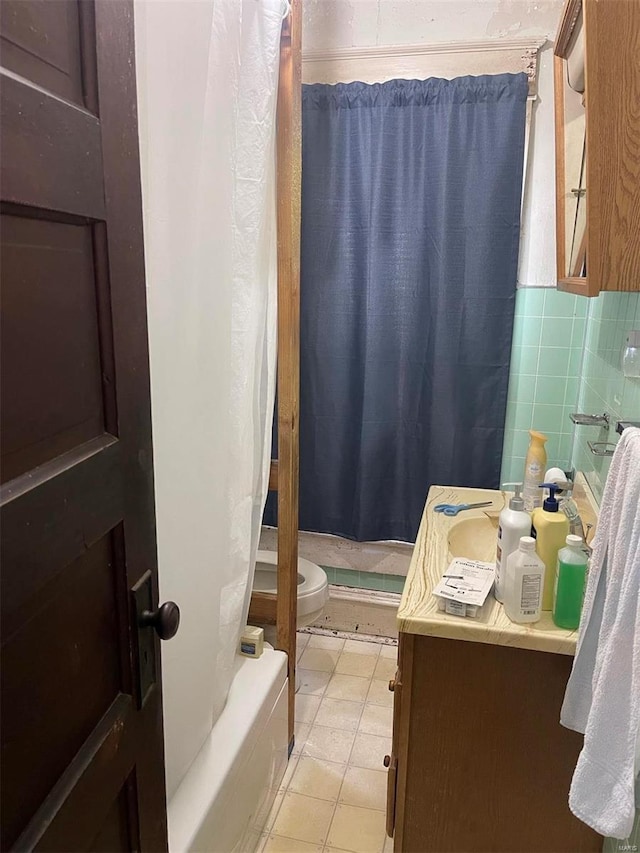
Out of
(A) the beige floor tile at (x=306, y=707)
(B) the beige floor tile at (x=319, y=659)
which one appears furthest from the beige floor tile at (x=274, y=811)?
(B) the beige floor tile at (x=319, y=659)

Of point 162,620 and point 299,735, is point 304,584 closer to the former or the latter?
point 299,735

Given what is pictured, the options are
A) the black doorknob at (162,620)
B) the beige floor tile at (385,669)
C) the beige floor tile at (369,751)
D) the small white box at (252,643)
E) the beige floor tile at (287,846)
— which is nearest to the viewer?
the black doorknob at (162,620)

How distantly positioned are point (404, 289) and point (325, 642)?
1.44 metres

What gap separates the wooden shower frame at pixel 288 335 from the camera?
4.95 ft

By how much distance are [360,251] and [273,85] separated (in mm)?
897

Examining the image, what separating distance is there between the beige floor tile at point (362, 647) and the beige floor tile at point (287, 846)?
88 cm

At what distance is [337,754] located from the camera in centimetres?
196

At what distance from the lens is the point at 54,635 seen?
24.8 inches

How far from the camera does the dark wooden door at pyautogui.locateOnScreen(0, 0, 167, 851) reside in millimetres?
542

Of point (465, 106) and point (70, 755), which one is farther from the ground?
point (465, 106)

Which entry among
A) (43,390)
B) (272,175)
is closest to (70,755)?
(43,390)

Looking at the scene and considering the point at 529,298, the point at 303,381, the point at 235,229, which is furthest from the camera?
the point at 303,381

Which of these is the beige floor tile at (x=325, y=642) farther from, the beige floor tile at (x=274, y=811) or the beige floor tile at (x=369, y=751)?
the beige floor tile at (x=274, y=811)

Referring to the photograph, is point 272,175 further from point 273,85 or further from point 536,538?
point 536,538
